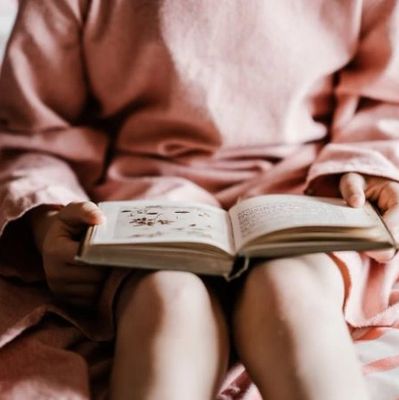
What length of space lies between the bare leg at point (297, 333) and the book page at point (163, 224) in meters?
0.05

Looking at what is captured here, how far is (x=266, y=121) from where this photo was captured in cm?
92

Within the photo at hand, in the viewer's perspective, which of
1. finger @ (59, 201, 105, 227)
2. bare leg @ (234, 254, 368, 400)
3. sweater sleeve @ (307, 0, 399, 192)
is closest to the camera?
bare leg @ (234, 254, 368, 400)

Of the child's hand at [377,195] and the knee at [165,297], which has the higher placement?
the child's hand at [377,195]

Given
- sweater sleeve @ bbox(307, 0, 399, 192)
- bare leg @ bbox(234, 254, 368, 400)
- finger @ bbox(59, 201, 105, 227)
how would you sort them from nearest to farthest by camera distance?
1. bare leg @ bbox(234, 254, 368, 400)
2. finger @ bbox(59, 201, 105, 227)
3. sweater sleeve @ bbox(307, 0, 399, 192)

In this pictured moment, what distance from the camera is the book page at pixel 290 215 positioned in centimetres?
68

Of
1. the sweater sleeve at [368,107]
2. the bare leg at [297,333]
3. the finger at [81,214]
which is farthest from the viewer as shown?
the sweater sleeve at [368,107]

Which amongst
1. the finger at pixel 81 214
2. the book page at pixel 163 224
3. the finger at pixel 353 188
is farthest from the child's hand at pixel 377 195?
the finger at pixel 81 214

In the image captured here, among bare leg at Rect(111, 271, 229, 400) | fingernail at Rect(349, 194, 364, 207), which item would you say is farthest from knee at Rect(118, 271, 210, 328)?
fingernail at Rect(349, 194, 364, 207)

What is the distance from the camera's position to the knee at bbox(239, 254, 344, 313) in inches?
25.8

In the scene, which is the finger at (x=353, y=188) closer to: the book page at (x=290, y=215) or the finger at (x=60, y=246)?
the book page at (x=290, y=215)

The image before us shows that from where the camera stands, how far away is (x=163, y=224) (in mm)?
701

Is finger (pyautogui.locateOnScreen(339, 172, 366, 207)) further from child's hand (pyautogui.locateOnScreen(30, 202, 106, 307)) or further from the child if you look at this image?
child's hand (pyautogui.locateOnScreen(30, 202, 106, 307))

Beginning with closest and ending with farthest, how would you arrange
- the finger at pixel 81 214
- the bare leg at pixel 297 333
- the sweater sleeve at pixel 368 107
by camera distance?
the bare leg at pixel 297 333
the finger at pixel 81 214
the sweater sleeve at pixel 368 107

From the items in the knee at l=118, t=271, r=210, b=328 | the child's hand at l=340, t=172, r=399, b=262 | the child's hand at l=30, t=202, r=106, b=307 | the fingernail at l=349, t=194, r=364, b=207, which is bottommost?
the child's hand at l=30, t=202, r=106, b=307
